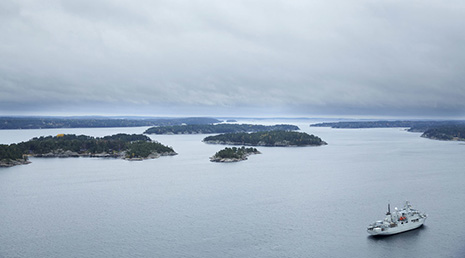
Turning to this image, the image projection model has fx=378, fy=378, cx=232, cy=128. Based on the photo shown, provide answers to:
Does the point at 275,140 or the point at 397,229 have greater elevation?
the point at 275,140

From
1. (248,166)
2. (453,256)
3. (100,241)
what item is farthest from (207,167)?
(453,256)

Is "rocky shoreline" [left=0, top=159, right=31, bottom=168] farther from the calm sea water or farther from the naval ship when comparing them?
the naval ship

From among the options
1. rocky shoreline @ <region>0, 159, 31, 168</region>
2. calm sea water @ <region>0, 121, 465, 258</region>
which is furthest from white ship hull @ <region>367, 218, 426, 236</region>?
rocky shoreline @ <region>0, 159, 31, 168</region>

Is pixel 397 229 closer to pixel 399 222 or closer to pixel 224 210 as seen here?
pixel 399 222

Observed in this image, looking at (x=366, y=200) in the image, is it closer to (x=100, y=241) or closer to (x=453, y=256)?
(x=453, y=256)

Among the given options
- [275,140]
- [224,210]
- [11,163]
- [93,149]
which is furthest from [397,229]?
[275,140]

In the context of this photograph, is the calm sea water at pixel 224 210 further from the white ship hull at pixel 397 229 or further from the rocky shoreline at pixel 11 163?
the rocky shoreline at pixel 11 163

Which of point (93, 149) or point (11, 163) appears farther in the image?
point (93, 149)
